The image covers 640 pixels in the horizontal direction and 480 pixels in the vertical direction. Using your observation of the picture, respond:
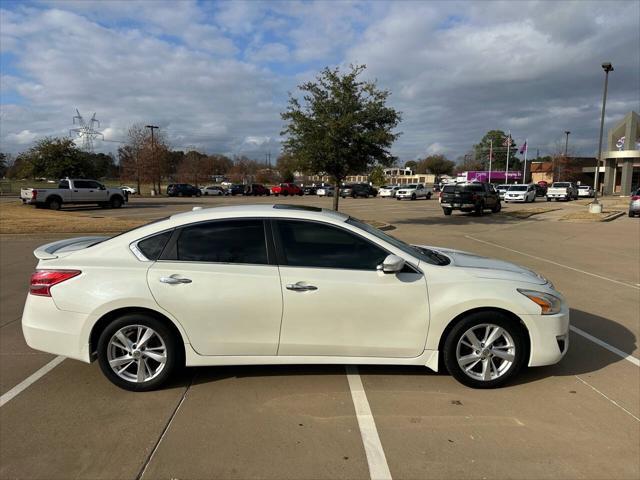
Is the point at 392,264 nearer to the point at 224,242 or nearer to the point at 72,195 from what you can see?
the point at 224,242

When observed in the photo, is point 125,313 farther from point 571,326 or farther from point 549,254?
point 549,254

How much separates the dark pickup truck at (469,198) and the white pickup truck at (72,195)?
68.2ft

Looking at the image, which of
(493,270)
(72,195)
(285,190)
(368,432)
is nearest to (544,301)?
(493,270)

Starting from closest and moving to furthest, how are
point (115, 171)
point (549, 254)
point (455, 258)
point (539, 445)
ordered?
point (539, 445) → point (455, 258) → point (549, 254) → point (115, 171)

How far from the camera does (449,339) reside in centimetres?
392

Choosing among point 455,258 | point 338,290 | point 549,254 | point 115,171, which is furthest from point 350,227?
point 115,171

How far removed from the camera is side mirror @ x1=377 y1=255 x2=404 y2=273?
149 inches

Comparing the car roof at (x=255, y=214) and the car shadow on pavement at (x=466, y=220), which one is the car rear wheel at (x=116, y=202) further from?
the car roof at (x=255, y=214)

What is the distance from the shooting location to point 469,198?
25.8 m

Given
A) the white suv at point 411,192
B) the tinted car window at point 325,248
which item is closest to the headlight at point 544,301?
the tinted car window at point 325,248

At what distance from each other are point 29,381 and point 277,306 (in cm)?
237

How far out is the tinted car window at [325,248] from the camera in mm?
3941

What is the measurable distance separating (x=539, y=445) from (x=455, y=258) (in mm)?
1824

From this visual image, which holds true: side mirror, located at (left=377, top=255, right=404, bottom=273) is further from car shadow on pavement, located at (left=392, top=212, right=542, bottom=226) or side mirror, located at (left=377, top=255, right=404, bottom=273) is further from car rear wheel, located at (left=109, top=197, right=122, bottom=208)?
car rear wheel, located at (left=109, top=197, right=122, bottom=208)
